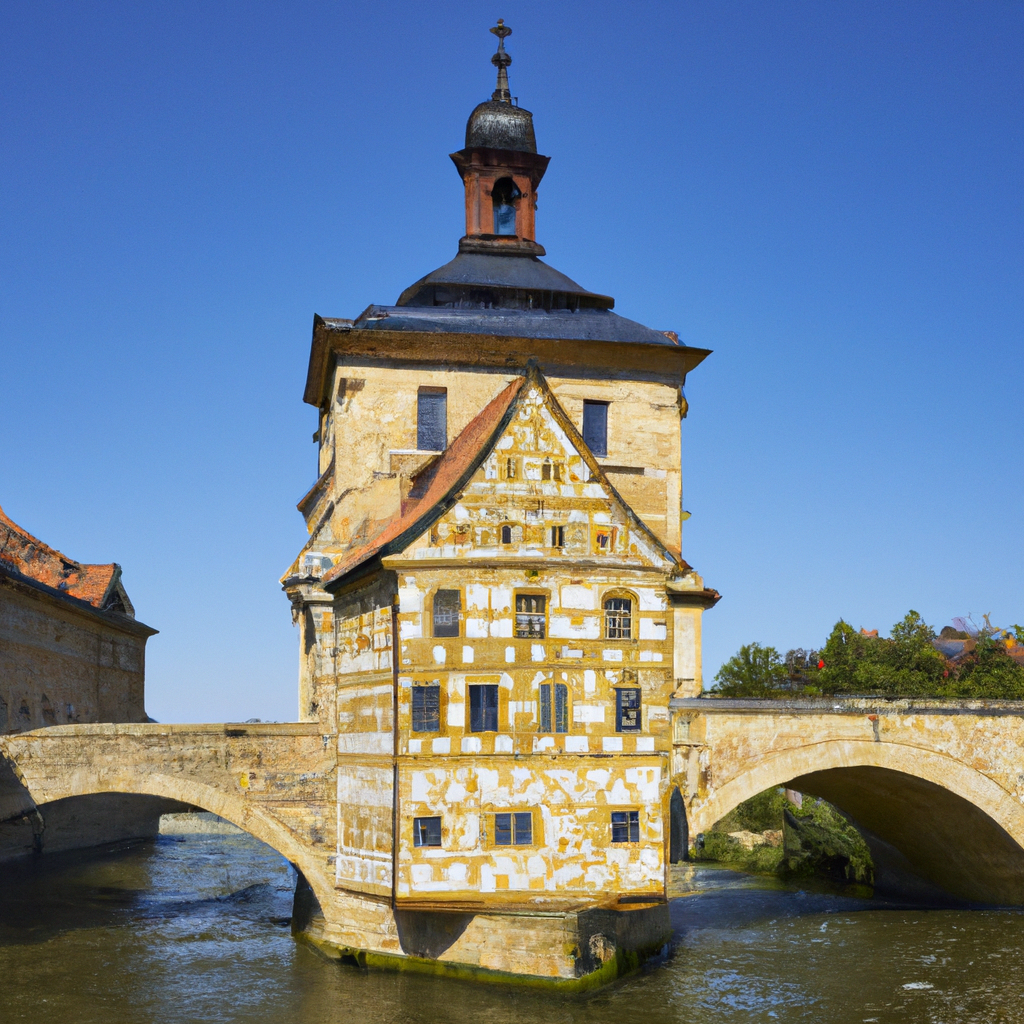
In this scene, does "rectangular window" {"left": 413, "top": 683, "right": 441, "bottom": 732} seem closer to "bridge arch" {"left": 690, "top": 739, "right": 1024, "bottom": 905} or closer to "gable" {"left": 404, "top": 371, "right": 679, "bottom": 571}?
"gable" {"left": 404, "top": 371, "right": 679, "bottom": 571}

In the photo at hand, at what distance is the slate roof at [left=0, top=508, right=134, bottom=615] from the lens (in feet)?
145

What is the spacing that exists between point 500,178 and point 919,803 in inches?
848

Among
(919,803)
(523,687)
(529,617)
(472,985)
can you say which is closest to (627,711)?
(523,687)

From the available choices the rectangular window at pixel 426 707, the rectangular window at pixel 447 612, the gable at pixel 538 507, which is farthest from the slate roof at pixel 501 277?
the rectangular window at pixel 426 707

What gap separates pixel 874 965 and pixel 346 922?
38.9 feet

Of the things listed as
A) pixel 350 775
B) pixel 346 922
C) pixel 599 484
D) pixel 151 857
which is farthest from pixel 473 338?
pixel 151 857

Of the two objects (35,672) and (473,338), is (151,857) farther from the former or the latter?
(473,338)

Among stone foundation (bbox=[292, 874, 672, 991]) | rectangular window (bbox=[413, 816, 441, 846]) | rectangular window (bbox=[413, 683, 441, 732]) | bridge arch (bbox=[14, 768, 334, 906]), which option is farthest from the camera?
bridge arch (bbox=[14, 768, 334, 906])

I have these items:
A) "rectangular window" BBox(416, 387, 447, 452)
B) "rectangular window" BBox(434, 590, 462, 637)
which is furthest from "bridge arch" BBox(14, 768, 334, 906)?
"rectangular window" BBox(416, 387, 447, 452)

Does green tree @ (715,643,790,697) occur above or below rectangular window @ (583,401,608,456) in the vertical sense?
below

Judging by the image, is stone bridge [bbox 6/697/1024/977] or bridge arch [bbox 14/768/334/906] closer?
stone bridge [bbox 6/697/1024/977]

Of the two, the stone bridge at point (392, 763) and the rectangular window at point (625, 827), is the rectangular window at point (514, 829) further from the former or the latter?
the rectangular window at point (625, 827)

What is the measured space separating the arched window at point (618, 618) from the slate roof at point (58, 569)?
21.7 metres

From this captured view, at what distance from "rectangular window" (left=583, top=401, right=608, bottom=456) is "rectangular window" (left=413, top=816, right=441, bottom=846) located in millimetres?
12290
